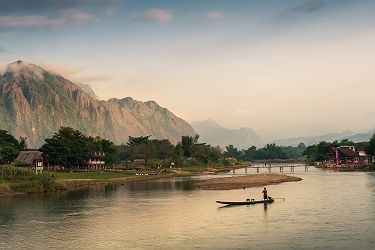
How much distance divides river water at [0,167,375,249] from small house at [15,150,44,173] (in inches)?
2279

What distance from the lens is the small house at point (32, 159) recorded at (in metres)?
132

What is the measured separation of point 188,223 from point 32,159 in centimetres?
9331

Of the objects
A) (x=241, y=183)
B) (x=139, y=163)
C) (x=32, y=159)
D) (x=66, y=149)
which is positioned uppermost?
(x=66, y=149)

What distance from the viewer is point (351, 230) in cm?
4306

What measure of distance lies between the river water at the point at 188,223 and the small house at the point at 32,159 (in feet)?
190

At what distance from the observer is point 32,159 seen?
132375mm

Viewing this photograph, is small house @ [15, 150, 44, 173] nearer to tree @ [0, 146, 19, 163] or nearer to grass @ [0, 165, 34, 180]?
tree @ [0, 146, 19, 163]

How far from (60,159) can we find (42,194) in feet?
158

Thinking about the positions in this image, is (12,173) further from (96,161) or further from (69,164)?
(96,161)

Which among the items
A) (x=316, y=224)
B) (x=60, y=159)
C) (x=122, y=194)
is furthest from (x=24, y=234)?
(x=60, y=159)

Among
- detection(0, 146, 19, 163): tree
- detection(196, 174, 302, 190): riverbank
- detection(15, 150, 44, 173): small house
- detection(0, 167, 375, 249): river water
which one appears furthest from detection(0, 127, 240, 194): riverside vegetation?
detection(196, 174, 302, 190): riverbank

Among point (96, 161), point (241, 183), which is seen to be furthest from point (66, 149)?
point (241, 183)

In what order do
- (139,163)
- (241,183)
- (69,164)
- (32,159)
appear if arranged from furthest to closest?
(139,163)
(69,164)
(32,159)
(241,183)

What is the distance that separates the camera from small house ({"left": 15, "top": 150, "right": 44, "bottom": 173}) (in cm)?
13175
